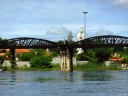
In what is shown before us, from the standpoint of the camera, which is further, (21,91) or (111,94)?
(21,91)

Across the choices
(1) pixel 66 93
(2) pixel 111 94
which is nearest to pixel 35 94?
(1) pixel 66 93

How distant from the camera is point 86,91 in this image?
286ft

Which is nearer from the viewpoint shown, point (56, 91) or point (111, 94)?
point (111, 94)

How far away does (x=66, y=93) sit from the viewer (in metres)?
84.1

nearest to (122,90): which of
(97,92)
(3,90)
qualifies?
(97,92)

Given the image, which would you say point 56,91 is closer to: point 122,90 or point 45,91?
point 45,91

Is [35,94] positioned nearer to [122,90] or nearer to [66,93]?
[66,93]

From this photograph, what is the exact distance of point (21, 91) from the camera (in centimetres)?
8744

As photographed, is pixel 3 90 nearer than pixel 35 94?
No

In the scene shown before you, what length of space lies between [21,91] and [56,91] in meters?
4.69

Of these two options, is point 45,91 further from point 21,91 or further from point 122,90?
point 122,90

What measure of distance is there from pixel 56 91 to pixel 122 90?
9051 mm

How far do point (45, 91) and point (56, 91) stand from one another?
4.85ft

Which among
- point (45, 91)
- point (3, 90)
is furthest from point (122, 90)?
point (3, 90)
